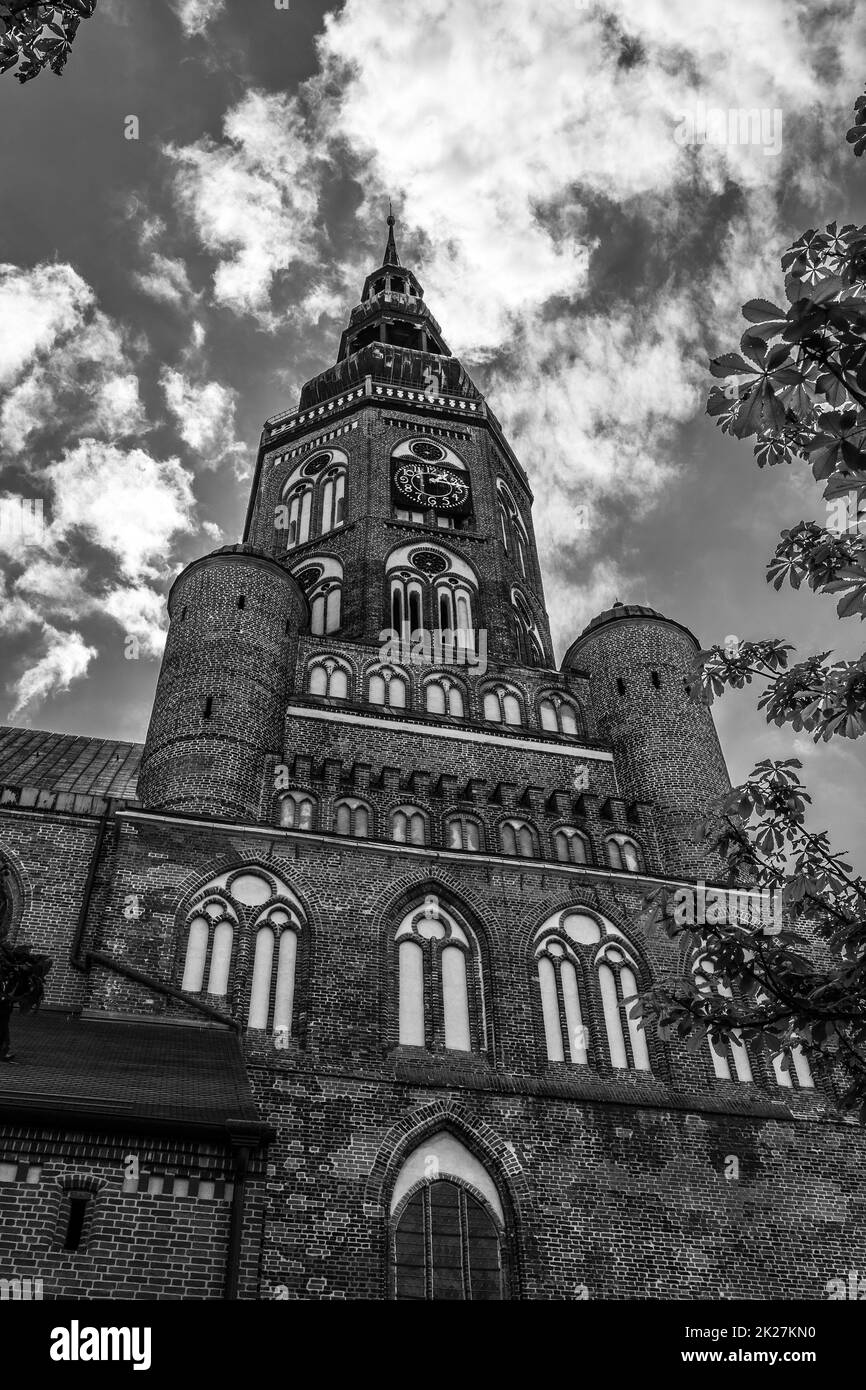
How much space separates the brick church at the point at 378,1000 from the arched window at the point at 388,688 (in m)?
Answer: 0.07

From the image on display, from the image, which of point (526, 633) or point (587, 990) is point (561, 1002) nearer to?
point (587, 990)

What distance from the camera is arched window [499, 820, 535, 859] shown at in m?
20.3

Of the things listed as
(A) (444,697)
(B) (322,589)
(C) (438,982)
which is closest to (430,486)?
(B) (322,589)

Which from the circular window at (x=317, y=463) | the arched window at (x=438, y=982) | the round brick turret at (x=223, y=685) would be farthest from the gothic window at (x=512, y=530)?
the arched window at (x=438, y=982)

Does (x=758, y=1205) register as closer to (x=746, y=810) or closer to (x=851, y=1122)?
(x=851, y=1122)

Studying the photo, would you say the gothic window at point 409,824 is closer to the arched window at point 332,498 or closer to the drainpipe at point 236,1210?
the drainpipe at point 236,1210

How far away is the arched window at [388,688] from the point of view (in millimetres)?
24062

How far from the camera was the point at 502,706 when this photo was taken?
979 inches

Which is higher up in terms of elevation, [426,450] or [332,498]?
[426,450]

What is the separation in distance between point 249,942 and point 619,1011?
6.49 metres
